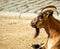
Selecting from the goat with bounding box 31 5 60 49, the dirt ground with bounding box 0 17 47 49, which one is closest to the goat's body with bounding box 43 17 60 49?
the goat with bounding box 31 5 60 49

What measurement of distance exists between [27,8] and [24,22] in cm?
163

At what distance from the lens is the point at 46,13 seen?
505 centimetres

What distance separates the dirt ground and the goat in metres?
1.88

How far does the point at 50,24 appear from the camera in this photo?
5.12m

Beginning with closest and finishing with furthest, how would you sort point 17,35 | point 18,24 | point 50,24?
point 50,24 < point 17,35 < point 18,24

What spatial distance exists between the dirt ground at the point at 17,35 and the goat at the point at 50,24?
188 centimetres

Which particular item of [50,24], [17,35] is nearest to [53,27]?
[50,24]

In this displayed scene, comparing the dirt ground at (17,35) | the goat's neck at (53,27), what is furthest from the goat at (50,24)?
the dirt ground at (17,35)

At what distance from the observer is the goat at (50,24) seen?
16.6ft

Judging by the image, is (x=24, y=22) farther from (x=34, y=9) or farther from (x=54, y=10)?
A: (x=54, y=10)

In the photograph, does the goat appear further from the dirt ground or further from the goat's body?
the dirt ground

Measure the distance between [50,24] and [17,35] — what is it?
2817 millimetres

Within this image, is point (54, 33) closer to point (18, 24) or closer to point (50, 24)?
point (50, 24)

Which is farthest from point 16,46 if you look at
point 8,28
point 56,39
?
point 56,39
